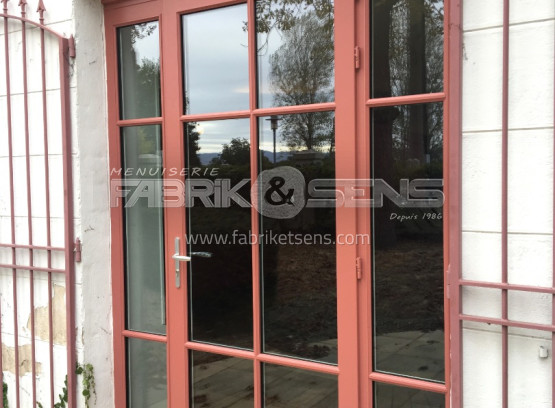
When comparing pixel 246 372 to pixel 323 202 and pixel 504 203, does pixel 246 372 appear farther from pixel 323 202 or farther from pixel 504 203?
pixel 504 203

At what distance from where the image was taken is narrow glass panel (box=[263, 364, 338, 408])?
2.30 meters

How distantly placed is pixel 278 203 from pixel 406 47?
85 cm

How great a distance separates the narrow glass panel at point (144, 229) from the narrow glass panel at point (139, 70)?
11cm

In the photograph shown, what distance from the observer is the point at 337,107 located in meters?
2.23

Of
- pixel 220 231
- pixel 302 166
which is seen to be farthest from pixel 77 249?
pixel 302 166

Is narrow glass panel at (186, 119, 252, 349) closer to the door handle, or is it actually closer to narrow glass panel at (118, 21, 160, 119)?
the door handle

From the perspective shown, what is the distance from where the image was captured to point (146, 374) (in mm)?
2848

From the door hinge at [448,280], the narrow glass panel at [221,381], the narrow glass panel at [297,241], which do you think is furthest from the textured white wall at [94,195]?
the door hinge at [448,280]

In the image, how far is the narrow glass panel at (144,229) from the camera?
2.79 m

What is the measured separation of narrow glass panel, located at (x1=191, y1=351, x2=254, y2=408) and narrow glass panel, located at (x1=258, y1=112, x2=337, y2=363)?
0.20m

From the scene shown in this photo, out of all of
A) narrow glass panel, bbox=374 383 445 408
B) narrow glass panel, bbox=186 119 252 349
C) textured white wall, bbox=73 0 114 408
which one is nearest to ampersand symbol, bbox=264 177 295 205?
narrow glass panel, bbox=186 119 252 349

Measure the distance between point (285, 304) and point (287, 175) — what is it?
58cm

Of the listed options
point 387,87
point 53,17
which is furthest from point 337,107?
point 53,17

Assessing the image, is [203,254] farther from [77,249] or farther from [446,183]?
[446,183]
